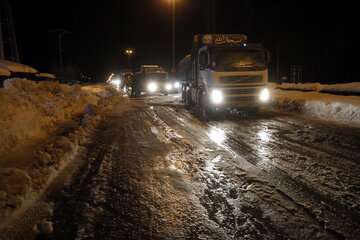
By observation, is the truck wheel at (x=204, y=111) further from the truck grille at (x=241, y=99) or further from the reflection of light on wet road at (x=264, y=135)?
the reflection of light on wet road at (x=264, y=135)

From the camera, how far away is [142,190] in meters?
6.14

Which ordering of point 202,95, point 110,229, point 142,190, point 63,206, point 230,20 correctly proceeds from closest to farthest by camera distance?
point 110,229 < point 63,206 < point 142,190 < point 202,95 < point 230,20

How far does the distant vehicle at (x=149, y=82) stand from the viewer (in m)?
32.8

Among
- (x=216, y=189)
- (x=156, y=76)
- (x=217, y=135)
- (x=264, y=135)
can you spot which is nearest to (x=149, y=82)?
(x=156, y=76)

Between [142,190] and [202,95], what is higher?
[202,95]

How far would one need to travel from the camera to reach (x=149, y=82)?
32.8 meters

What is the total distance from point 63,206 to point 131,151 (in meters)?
3.84

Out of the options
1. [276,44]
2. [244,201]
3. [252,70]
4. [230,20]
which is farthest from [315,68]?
[244,201]

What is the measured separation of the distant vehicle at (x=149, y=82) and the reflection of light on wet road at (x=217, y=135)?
20509mm

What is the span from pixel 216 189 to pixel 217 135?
533cm

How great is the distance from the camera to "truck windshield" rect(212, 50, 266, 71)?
1552 centimetres

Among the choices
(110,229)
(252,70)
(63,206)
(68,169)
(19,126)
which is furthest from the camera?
(252,70)

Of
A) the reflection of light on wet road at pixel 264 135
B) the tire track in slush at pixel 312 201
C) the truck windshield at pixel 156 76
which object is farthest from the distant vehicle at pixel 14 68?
the tire track in slush at pixel 312 201

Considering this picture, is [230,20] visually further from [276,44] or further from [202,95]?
[202,95]
